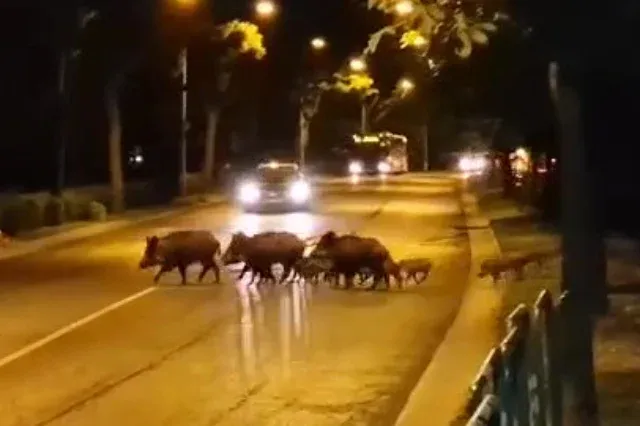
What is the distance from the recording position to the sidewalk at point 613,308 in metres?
12.1

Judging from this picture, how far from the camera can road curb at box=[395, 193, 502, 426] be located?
42.5 ft

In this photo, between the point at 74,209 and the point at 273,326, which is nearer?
the point at 273,326

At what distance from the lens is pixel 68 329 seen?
19016 millimetres

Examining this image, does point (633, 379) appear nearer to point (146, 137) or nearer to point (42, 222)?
point (42, 222)

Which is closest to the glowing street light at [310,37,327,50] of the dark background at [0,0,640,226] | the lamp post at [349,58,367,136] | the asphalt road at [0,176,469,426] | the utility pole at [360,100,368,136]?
the dark background at [0,0,640,226]

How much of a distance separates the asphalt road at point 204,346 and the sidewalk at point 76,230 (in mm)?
4289

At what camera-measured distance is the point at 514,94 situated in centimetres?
1803

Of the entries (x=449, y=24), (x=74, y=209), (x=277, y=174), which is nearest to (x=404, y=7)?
(x=449, y=24)

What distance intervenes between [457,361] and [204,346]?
3.09 metres

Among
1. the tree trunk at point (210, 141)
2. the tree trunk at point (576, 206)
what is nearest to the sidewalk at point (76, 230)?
the tree trunk at point (210, 141)

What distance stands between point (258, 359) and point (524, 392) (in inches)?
343

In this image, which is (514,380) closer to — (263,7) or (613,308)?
(613,308)

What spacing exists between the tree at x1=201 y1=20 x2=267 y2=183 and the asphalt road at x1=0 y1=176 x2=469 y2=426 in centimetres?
2867

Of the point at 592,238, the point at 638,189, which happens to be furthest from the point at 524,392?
the point at 638,189
